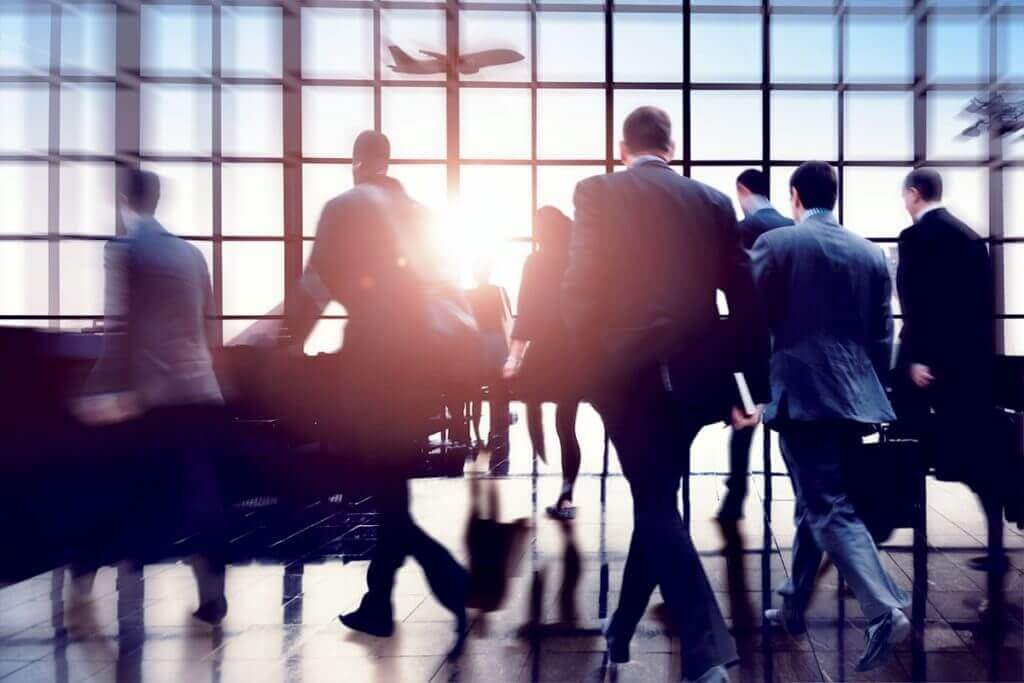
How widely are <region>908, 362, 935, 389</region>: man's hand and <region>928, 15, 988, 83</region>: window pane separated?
6.11m

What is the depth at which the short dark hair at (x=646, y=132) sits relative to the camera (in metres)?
2.63

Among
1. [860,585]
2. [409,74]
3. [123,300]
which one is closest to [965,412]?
[860,585]

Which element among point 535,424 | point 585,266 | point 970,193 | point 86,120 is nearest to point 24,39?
point 86,120

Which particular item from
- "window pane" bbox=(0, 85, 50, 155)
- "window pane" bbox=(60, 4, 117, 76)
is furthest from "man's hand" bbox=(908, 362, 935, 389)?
"window pane" bbox=(0, 85, 50, 155)

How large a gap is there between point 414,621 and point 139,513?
4.78 feet

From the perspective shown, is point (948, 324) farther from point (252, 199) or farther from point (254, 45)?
point (254, 45)

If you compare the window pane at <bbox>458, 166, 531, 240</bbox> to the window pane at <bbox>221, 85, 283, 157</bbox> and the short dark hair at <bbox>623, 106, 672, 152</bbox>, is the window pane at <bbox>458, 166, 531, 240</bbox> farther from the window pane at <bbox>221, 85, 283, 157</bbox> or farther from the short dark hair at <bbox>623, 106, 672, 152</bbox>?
the short dark hair at <bbox>623, 106, 672, 152</bbox>

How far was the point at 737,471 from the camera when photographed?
16.3ft

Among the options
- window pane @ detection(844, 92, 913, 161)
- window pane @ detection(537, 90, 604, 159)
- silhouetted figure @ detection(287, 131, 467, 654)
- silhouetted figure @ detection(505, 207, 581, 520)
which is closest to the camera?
silhouetted figure @ detection(287, 131, 467, 654)

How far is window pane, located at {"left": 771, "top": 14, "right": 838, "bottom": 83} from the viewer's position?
29.1 ft

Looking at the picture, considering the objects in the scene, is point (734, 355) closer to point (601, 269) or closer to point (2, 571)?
point (601, 269)

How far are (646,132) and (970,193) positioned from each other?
7334mm

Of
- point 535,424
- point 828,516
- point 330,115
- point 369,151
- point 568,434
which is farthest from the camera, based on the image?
point 330,115

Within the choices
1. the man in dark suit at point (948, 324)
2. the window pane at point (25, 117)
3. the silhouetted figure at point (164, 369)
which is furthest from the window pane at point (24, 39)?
the man in dark suit at point (948, 324)
